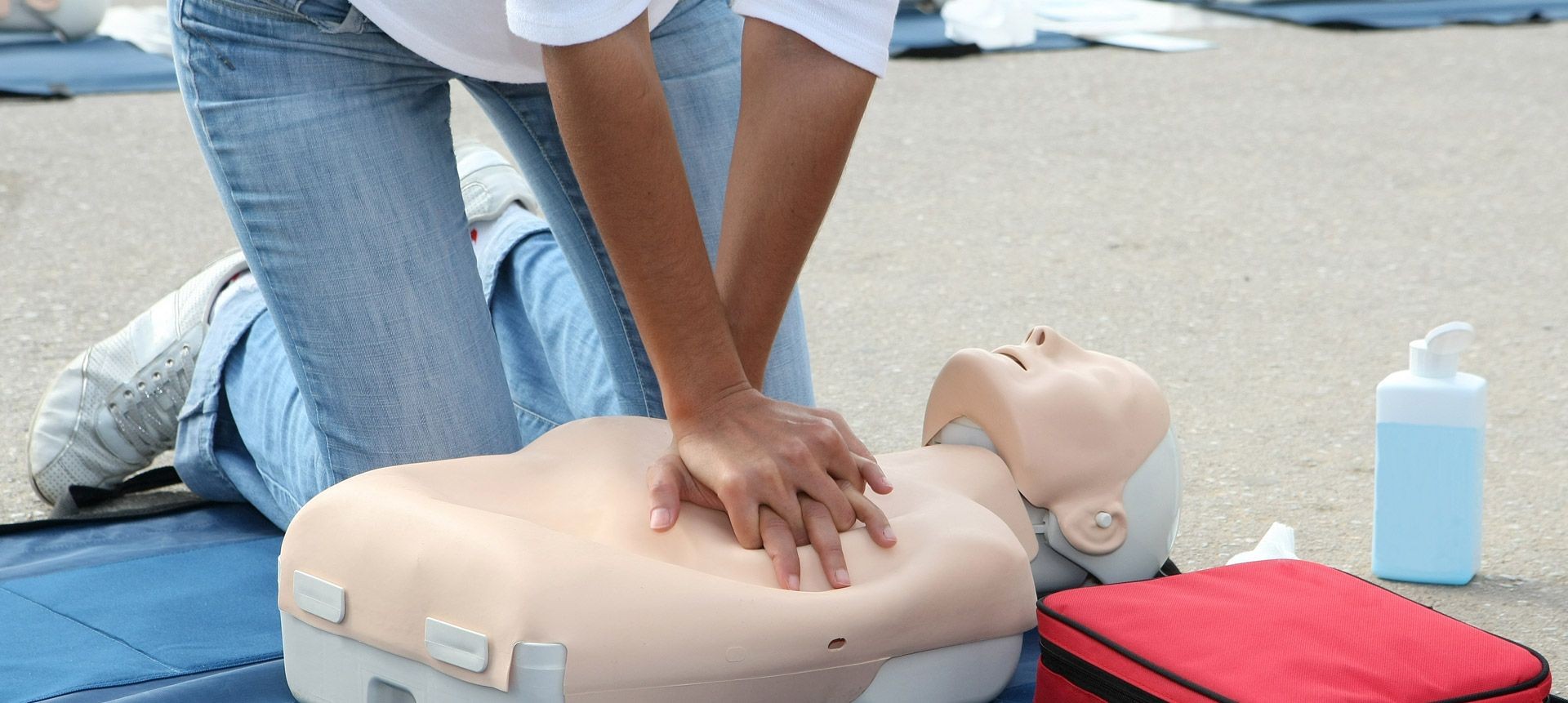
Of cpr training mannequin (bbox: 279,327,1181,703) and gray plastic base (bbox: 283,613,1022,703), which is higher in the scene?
cpr training mannequin (bbox: 279,327,1181,703)

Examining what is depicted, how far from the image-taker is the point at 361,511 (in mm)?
1146

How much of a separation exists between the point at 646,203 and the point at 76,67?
417 cm

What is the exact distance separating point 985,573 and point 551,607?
1.13 feet

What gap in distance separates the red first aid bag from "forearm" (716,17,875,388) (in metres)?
0.34

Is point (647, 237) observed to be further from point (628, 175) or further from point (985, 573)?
point (985, 573)

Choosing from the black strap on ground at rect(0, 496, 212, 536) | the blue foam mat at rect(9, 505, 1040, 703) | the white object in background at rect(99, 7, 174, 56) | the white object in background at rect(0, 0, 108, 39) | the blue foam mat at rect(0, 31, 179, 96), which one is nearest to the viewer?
the blue foam mat at rect(9, 505, 1040, 703)

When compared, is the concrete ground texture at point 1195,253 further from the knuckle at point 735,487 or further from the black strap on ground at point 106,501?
the knuckle at point 735,487

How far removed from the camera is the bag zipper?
114 centimetres

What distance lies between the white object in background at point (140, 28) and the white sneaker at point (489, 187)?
129 inches

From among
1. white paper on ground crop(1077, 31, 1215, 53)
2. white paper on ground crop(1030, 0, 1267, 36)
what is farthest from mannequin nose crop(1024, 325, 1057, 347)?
white paper on ground crop(1030, 0, 1267, 36)

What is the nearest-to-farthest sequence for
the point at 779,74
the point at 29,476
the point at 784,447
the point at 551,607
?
1. the point at 551,607
2. the point at 784,447
3. the point at 779,74
4. the point at 29,476

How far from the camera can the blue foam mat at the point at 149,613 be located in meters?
1.38

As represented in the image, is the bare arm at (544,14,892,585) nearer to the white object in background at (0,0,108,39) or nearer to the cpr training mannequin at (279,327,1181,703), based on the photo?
the cpr training mannequin at (279,327,1181,703)

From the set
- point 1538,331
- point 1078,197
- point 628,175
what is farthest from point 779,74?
point 1078,197
